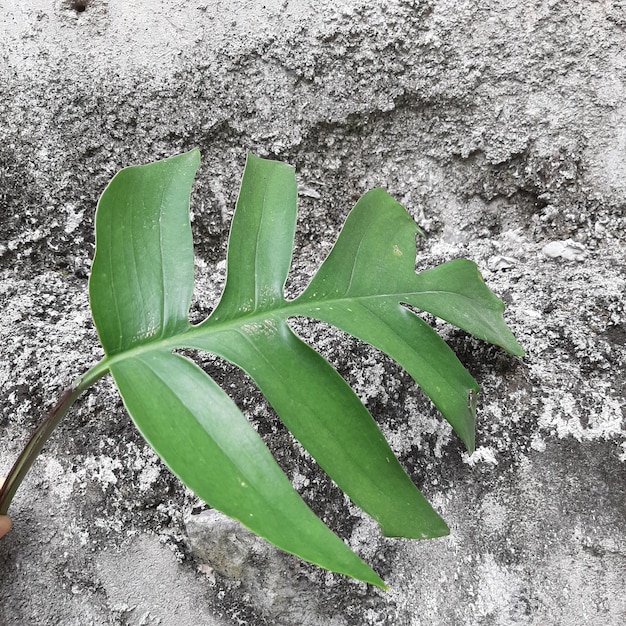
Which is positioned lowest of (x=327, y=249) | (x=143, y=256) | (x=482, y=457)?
(x=482, y=457)

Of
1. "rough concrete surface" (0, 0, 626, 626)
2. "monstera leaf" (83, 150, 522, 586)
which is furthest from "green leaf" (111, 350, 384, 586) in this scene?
"rough concrete surface" (0, 0, 626, 626)

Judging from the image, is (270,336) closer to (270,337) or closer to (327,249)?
(270,337)

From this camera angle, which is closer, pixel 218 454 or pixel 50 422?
pixel 218 454

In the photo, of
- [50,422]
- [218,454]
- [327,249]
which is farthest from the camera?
[327,249]

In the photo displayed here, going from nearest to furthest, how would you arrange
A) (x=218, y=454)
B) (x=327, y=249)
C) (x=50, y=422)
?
(x=218, y=454) < (x=50, y=422) < (x=327, y=249)

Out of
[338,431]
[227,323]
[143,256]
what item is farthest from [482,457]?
[143,256]

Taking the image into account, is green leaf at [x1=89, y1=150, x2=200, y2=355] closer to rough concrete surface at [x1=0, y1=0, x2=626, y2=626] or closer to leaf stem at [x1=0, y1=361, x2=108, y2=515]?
leaf stem at [x1=0, y1=361, x2=108, y2=515]

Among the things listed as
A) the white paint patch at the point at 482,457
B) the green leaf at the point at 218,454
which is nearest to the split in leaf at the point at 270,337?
the green leaf at the point at 218,454

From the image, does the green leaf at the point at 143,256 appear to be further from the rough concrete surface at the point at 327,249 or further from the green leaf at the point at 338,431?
the rough concrete surface at the point at 327,249
